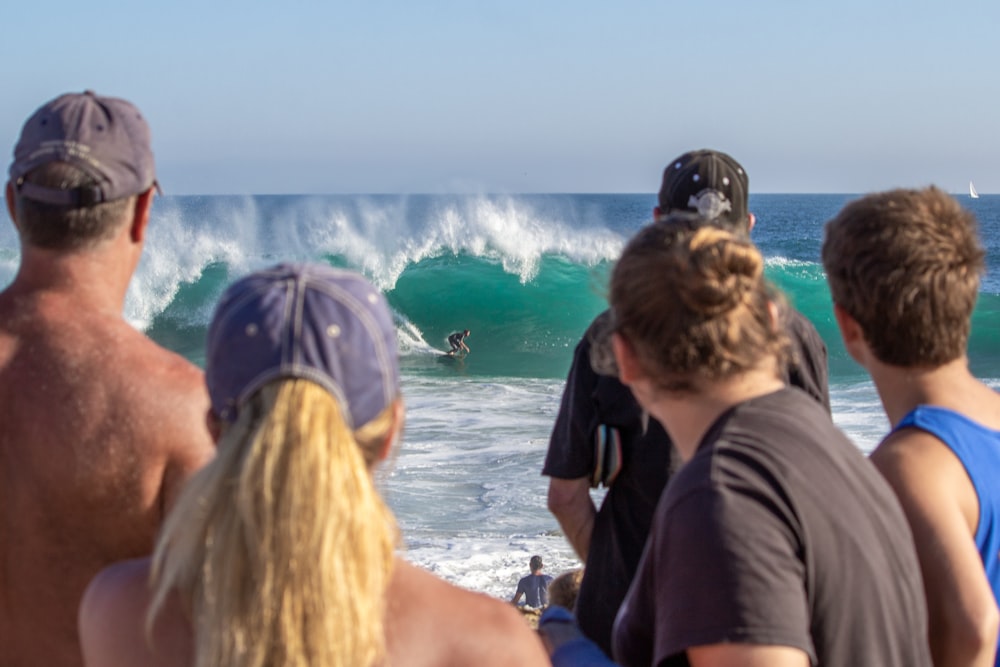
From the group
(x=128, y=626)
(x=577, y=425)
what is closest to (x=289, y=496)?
(x=128, y=626)

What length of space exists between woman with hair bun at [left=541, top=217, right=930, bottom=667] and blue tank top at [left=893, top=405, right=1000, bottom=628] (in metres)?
0.33

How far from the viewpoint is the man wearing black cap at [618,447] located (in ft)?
7.82

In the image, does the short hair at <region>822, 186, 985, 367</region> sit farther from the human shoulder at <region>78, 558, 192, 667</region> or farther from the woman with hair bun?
the human shoulder at <region>78, 558, 192, 667</region>

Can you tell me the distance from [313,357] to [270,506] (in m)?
0.18

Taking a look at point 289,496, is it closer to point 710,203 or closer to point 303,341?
point 303,341

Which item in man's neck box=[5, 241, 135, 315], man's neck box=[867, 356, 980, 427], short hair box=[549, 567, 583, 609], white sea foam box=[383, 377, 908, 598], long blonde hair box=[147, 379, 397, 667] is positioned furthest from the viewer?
white sea foam box=[383, 377, 908, 598]

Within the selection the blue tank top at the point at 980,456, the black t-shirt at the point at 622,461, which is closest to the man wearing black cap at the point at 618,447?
the black t-shirt at the point at 622,461

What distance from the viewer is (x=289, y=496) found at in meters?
1.17

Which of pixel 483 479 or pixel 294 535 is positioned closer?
pixel 294 535

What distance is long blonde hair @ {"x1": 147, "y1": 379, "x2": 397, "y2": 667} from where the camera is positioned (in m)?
1.17

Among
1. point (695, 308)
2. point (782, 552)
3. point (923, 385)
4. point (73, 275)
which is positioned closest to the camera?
point (782, 552)

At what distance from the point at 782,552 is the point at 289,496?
2.11 feet

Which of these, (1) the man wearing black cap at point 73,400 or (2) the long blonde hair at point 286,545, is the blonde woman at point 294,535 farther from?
(1) the man wearing black cap at point 73,400

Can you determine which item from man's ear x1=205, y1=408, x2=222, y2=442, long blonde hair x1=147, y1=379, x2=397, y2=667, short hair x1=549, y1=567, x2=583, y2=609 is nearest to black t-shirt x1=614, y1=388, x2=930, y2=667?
long blonde hair x1=147, y1=379, x2=397, y2=667
